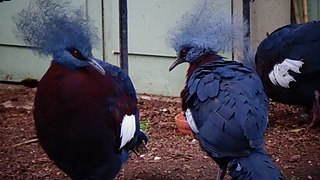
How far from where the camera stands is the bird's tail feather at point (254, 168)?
12.5 ft

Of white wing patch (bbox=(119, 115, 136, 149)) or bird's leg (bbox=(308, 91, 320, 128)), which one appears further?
bird's leg (bbox=(308, 91, 320, 128))

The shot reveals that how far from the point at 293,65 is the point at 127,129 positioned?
1.70m

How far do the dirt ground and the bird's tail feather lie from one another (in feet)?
2.55

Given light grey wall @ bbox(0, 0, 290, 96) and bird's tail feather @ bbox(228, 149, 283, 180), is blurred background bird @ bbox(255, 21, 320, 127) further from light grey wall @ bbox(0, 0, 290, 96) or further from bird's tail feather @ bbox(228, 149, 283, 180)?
bird's tail feather @ bbox(228, 149, 283, 180)

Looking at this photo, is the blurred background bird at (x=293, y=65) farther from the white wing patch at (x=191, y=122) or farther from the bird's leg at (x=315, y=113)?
the white wing patch at (x=191, y=122)

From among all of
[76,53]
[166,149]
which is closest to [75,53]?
[76,53]

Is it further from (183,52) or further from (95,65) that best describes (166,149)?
(95,65)

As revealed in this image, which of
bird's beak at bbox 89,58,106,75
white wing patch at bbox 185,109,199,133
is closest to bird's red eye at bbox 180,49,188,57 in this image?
white wing patch at bbox 185,109,199,133

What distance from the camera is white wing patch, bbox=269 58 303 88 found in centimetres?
539

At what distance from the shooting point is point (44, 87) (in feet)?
12.7

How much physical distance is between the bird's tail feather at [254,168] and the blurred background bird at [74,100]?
1.98 feet


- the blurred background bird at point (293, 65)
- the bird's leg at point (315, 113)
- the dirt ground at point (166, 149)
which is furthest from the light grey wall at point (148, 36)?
the bird's leg at point (315, 113)

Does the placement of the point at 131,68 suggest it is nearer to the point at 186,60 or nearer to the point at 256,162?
the point at 186,60

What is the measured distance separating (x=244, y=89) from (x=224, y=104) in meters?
0.16
